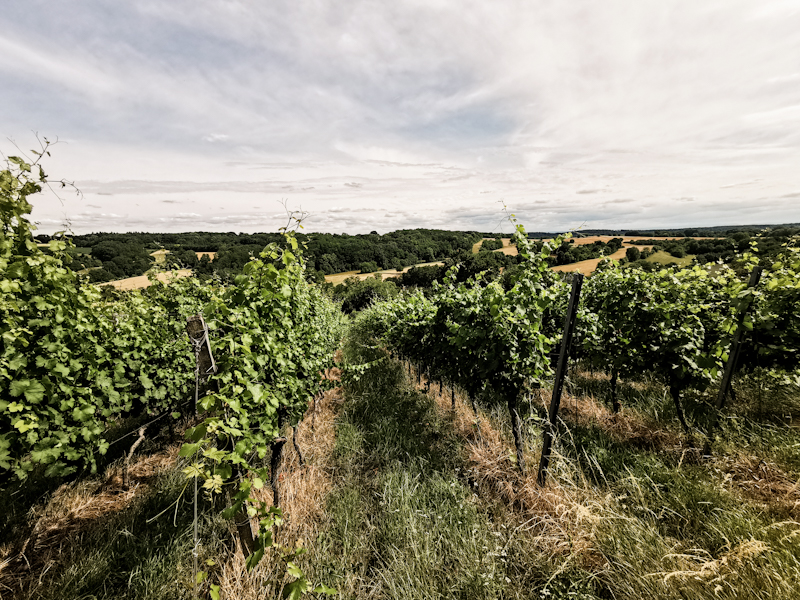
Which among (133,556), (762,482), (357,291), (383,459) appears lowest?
(357,291)

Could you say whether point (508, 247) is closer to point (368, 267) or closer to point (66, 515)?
Answer: point (66, 515)

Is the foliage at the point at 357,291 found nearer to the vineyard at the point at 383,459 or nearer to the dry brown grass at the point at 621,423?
the dry brown grass at the point at 621,423

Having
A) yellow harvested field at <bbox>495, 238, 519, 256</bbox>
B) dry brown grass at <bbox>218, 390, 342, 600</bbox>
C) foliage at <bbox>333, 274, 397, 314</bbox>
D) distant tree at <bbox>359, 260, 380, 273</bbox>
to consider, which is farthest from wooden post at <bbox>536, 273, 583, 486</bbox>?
distant tree at <bbox>359, 260, 380, 273</bbox>

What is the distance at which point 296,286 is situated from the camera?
3.80 m

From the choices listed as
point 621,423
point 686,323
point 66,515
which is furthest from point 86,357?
point 686,323

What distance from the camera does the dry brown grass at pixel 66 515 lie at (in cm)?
260

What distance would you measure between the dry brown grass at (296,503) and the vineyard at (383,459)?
0.08 feet

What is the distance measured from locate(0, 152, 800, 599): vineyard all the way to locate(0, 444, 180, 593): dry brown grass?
0.03 meters

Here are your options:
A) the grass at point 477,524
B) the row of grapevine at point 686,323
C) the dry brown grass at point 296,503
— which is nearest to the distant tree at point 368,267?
the dry brown grass at point 296,503

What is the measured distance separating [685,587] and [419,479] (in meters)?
2.33

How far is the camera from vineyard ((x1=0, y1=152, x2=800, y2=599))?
227 centimetres

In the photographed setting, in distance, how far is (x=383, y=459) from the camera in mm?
4082

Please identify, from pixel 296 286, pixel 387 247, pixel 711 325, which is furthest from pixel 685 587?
pixel 387 247

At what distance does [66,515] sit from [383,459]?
330cm
